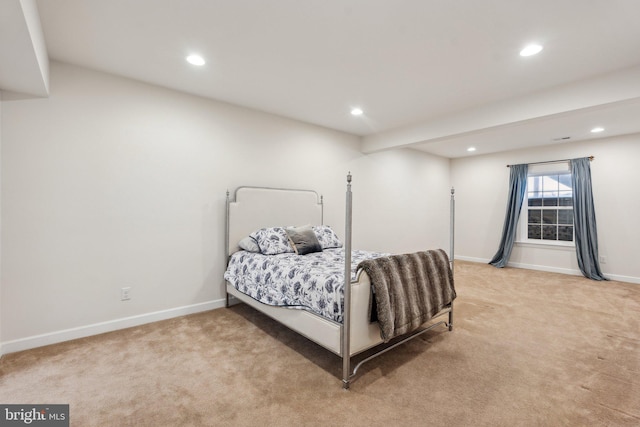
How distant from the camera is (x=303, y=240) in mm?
3527

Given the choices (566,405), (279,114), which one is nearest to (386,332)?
(566,405)

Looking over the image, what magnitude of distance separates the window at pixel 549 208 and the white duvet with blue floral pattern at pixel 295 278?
462cm

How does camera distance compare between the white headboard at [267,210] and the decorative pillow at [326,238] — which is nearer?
the white headboard at [267,210]

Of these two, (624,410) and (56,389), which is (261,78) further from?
(624,410)

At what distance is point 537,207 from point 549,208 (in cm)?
20

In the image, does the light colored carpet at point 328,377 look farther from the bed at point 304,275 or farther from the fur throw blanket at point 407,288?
the fur throw blanket at point 407,288

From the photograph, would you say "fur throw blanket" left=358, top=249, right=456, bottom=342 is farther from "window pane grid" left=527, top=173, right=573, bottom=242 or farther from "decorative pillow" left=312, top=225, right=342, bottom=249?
"window pane grid" left=527, top=173, right=573, bottom=242

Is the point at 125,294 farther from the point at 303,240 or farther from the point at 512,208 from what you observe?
the point at 512,208

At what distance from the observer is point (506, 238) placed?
6055mm

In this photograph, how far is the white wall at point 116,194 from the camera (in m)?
2.51

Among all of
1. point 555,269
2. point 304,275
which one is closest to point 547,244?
point 555,269

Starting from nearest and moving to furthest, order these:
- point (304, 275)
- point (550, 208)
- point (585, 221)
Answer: point (304, 275) < point (585, 221) < point (550, 208)

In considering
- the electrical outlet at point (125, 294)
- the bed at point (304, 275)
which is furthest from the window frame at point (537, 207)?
the electrical outlet at point (125, 294)

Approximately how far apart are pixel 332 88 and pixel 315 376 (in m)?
2.74
